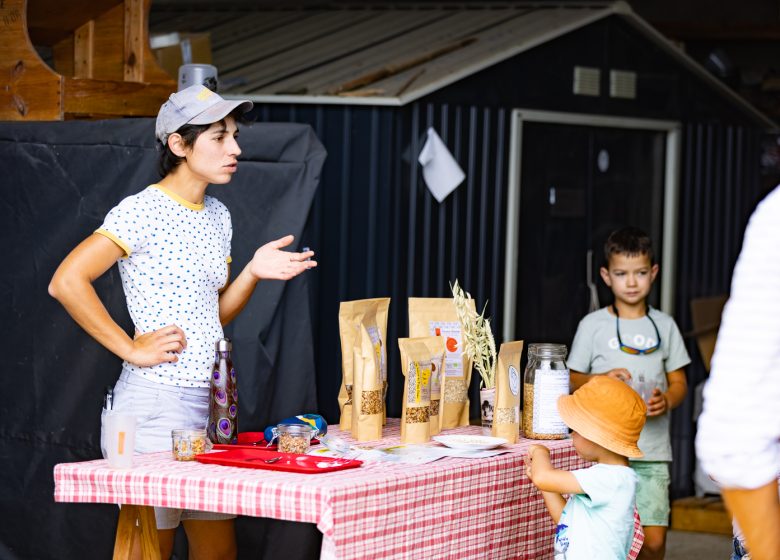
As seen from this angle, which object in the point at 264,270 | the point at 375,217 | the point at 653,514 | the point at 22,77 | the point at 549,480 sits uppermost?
the point at 22,77

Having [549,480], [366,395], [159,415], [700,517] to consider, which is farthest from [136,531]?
[700,517]

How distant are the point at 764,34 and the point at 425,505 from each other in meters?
6.05

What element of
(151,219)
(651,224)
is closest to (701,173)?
(651,224)

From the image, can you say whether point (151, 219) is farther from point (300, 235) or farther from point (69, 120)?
point (69, 120)

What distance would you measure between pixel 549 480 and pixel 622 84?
13.2 ft

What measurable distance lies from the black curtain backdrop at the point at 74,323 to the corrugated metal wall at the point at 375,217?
1552 mm

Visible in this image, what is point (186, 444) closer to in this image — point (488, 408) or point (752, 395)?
point (488, 408)

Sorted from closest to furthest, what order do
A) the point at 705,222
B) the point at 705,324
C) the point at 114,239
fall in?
1. the point at 114,239
2. the point at 705,324
3. the point at 705,222

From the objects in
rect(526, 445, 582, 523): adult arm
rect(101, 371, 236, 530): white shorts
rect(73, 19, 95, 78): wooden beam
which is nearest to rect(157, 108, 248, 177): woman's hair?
rect(101, 371, 236, 530): white shorts

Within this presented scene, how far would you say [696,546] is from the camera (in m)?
6.20

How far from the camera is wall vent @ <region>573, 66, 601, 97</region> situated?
6641mm

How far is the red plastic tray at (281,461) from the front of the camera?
3.07 m

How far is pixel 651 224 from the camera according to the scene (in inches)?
283

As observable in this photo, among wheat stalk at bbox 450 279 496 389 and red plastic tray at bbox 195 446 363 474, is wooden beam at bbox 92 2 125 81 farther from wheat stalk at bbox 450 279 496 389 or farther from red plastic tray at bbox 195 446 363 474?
red plastic tray at bbox 195 446 363 474
